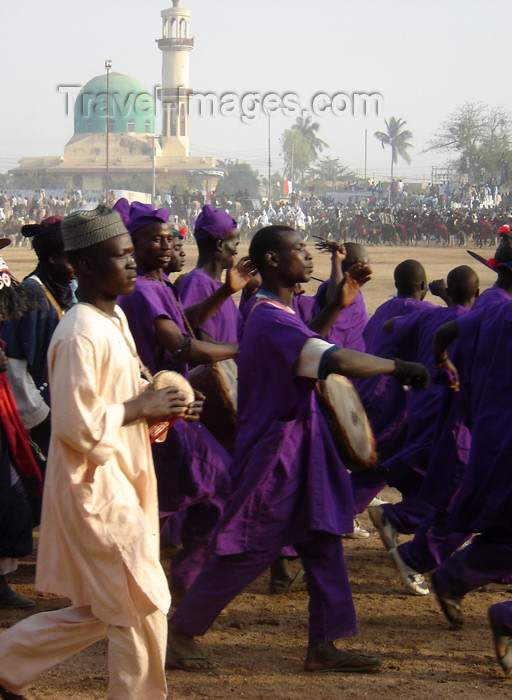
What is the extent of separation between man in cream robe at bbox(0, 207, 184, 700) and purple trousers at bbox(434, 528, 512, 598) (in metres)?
1.50

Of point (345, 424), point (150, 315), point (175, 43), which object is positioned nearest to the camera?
point (345, 424)

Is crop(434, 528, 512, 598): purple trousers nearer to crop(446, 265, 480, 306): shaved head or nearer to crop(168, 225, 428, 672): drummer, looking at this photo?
crop(168, 225, 428, 672): drummer

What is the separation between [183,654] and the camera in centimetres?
396

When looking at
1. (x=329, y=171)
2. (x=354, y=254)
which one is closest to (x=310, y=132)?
(x=329, y=171)

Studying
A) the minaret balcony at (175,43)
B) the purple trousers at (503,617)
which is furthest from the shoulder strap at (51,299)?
the minaret balcony at (175,43)

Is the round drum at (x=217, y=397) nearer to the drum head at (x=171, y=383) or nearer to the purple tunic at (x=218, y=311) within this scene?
the purple tunic at (x=218, y=311)

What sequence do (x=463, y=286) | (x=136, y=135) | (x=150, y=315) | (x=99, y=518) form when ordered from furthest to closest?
(x=136, y=135) < (x=463, y=286) < (x=150, y=315) < (x=99, y=518)

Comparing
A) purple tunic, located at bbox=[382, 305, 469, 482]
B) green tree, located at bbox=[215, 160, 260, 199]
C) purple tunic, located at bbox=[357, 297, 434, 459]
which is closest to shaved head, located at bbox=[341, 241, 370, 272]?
purple tunic, located at bbox=[357, 297, 434, 459]

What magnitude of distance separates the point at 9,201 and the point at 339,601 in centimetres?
→ 4373

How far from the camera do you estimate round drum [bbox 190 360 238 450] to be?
459cm

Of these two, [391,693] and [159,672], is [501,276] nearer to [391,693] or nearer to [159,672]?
[391,693]

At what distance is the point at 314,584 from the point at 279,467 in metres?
0.45

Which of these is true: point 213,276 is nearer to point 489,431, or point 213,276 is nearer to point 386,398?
point 386,398

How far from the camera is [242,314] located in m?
5.28
